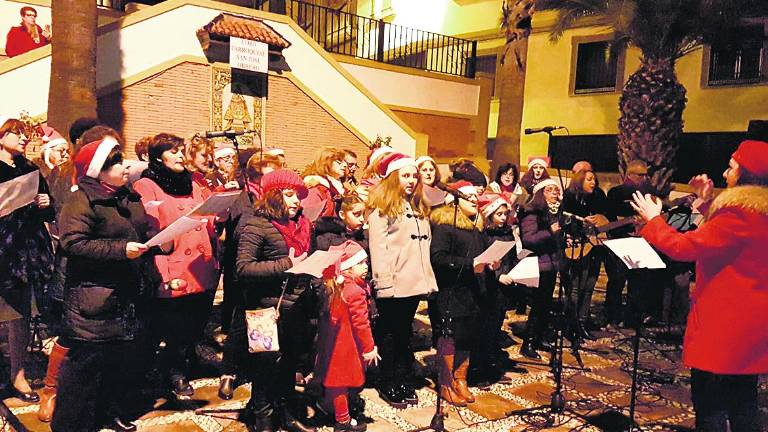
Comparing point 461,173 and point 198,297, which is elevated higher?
point 461,173

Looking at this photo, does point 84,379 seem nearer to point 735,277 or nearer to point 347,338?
point 347,338

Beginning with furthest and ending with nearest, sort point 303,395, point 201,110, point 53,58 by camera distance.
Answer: point 201,110
point 53,58
point 303,395

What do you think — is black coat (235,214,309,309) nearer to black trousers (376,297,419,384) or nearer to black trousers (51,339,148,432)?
black trousers (51,339,148,432)

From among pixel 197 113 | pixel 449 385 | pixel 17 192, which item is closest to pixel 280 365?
pixel 449 385

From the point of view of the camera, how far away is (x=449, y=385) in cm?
501

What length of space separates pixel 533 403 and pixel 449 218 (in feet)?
5.86

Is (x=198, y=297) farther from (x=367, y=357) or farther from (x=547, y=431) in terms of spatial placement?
(x=547, y=431)

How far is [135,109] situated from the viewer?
12.1 m

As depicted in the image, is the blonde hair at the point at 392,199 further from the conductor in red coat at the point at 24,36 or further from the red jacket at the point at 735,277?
the conductor in red coat at the point at 24,36

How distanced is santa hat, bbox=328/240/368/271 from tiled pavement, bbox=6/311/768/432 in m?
1.25

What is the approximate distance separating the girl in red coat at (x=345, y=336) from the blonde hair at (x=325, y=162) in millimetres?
1609

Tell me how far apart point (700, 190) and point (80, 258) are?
4913mm

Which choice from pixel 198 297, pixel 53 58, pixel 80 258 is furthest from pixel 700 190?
pixel 53 58

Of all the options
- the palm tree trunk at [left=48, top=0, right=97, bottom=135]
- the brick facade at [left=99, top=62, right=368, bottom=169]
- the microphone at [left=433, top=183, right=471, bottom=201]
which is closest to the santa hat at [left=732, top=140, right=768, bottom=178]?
the microphone at [left=433, top=183, right=471, bottom=201]
